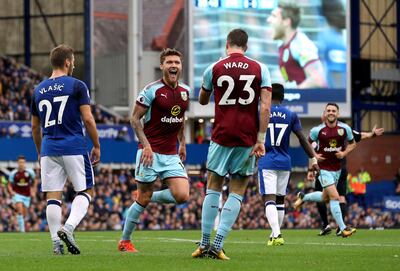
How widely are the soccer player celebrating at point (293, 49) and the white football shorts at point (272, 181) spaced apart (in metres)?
29.0

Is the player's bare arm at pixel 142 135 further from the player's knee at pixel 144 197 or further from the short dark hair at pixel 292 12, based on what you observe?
the short dark hair at pixel 292 12

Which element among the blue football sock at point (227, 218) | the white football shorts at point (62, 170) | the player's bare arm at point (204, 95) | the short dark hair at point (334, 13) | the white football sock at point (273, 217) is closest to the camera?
the blue football sock at point (227, 218)

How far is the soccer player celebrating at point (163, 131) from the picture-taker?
14930 millimetres

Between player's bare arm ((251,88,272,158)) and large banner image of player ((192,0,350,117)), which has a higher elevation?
large banner image of player ((192,0,350,117))

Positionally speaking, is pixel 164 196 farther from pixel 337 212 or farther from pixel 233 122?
pixel 337 212

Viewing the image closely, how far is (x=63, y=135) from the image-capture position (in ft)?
47.4

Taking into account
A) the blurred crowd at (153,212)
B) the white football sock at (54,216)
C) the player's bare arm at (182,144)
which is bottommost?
the blurred crowd at (153,212)

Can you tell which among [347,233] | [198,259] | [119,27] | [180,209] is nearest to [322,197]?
[347,233]

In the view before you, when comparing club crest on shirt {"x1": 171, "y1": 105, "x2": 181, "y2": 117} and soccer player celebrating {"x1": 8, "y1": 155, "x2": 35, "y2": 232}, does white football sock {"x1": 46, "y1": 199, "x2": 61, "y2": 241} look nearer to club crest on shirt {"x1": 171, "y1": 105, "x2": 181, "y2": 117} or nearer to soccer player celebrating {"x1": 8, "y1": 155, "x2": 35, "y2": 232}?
club crest on shirt {"x1": 171, "y1": 105, "x2": 181, "y2": 117}

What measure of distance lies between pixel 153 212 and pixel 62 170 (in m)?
23.2

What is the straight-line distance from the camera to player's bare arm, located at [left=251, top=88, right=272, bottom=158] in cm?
1355

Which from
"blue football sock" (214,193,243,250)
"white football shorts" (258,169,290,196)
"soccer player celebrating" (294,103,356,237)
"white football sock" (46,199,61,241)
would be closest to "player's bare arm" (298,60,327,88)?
"soccer player celebrating" (294,103,356,237)

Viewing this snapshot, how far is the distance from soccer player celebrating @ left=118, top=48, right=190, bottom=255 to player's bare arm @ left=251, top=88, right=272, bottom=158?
59.7 inches

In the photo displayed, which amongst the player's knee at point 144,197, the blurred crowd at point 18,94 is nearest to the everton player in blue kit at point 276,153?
the player's knee at point 144,197
